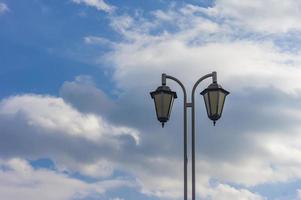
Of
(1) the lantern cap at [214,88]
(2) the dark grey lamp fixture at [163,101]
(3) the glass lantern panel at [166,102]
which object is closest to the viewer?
(2) the dark grey lamp fixture at [163,101]

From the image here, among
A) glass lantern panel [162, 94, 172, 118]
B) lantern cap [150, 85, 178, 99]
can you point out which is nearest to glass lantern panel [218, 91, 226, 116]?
lantern cap [150, 85, 178, 99]

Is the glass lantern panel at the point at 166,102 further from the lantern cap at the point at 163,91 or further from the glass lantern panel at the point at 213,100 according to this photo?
the glass lantern panel at the point at 213,100

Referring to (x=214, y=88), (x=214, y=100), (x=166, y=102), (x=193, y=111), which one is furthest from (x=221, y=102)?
(x=166, y=102)

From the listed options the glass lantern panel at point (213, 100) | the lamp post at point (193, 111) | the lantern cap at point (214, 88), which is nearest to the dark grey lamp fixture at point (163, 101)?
the lamp post at point (193, 111)

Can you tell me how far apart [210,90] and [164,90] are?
1.14 metres

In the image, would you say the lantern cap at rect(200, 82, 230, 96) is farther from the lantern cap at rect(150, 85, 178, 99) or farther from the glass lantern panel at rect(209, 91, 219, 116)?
the lantern cap at rect(150, 85, 178, 99)

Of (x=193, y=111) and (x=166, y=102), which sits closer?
(x=166, y=102)

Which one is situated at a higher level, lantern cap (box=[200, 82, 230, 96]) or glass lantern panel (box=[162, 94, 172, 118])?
lantern cap (box=[200, 82, 230, 96])

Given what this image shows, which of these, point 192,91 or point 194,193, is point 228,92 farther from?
point 194,193

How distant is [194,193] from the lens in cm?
1762

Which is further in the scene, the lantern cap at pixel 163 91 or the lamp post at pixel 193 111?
the lantern cap at pixel 163 91

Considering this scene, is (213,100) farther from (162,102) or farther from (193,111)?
(162,102)

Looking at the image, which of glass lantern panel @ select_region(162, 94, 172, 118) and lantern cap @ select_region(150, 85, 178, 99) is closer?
glass lantern panel @ select_region(162, 94, 172, 118)

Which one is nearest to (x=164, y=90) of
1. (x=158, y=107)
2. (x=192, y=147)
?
(x=158, y=107)
